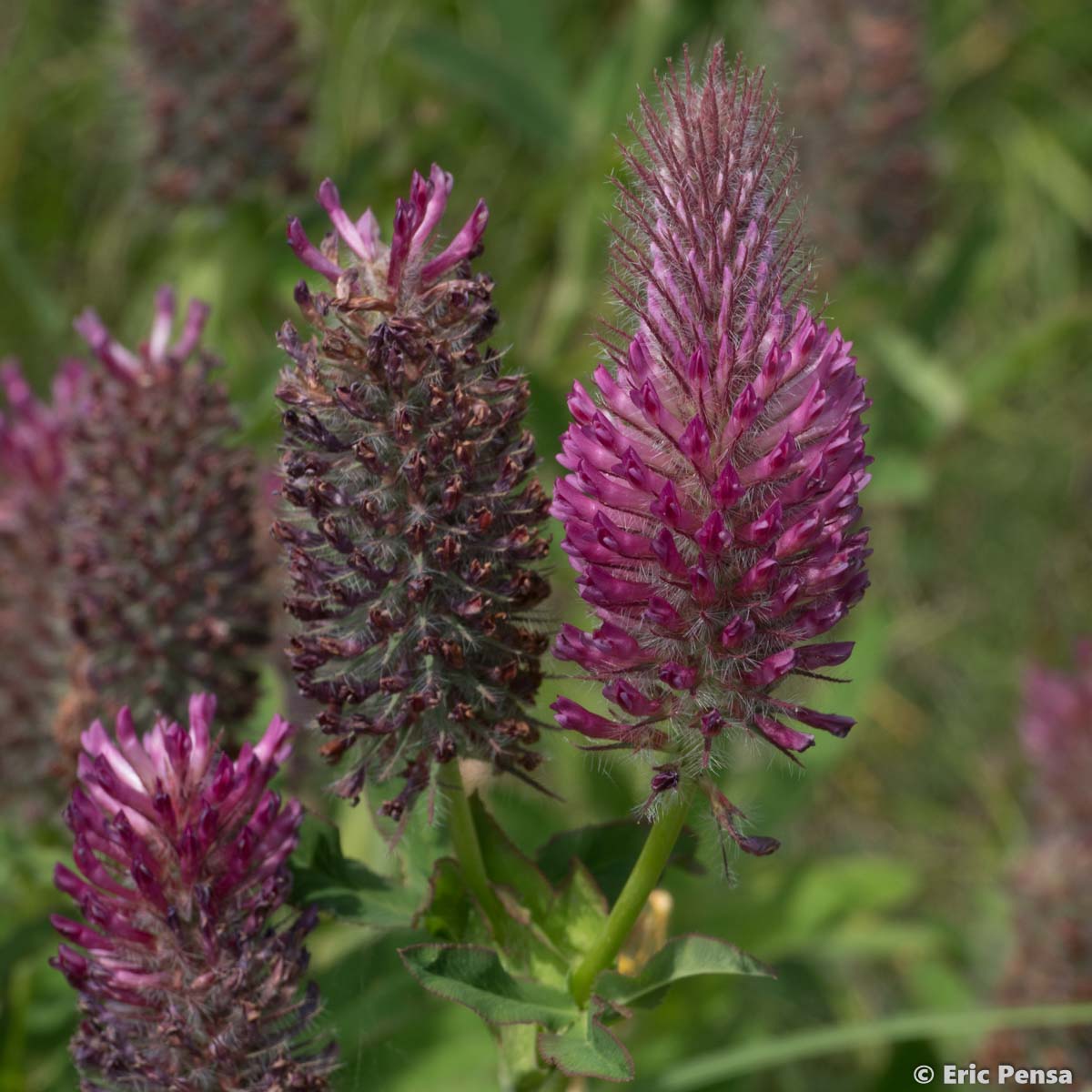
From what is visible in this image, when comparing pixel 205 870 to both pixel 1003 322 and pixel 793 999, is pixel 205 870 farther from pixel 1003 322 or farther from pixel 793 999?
pixel 1003 322

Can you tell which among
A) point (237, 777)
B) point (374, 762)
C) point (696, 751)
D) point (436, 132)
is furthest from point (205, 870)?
point (436, 132)

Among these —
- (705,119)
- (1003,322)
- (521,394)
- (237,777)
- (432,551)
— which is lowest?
(237,777)

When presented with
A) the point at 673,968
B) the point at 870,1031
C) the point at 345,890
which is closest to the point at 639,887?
the point at 673,968

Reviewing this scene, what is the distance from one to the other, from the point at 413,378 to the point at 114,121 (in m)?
4.02

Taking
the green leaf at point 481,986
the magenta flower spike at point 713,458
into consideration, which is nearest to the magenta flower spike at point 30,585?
the green leaf at point 481,986

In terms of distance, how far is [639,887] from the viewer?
1832 millimetres

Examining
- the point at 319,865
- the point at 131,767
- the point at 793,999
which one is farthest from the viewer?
the point at 793,999

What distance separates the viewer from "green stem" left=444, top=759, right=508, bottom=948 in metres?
1.96

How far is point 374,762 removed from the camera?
192 centimetres

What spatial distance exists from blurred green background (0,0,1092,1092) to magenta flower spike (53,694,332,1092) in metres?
1.33

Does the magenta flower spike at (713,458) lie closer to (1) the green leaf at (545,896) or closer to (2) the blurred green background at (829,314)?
(1) the green leaf at (545,896)

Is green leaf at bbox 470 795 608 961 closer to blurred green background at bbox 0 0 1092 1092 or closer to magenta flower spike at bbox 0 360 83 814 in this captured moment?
blurred green background at bbox 0 0 1092 1092

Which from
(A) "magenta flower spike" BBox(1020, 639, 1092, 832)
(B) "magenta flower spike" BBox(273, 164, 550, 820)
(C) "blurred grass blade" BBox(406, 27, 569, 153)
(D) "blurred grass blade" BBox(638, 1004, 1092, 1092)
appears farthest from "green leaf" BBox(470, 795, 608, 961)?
(C) "blurred grass blade" BBox(406, 27, 569, 153)

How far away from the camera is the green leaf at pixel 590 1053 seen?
5.67 feet
